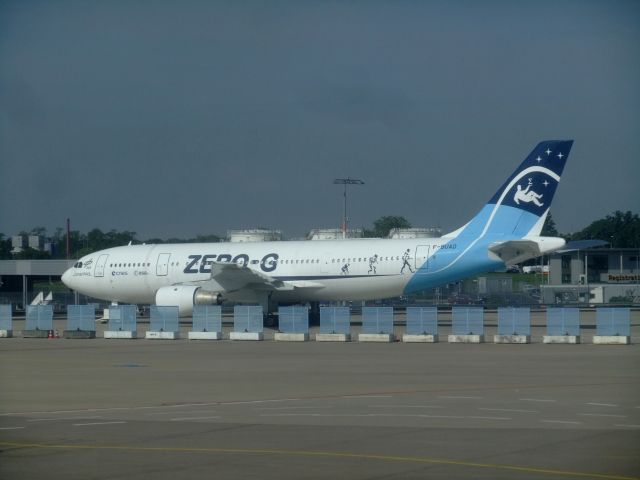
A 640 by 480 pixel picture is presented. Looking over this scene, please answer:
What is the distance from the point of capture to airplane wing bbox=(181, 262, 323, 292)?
44812mm

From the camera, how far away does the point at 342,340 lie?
120ft

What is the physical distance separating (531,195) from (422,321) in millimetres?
10772

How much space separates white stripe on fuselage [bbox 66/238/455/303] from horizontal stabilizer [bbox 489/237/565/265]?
243 centimetres

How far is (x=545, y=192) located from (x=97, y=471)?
112ft

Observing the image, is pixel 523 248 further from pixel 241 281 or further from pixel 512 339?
pixel 241 281

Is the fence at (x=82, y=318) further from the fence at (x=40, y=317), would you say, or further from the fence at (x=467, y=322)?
the fence at (x=467, y=322)

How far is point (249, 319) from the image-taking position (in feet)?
125

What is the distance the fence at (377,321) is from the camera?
35875 millimetres

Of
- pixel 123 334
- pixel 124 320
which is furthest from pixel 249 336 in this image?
pixel 124 320

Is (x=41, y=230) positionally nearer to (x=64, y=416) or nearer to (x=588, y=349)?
(x=588, y=349)

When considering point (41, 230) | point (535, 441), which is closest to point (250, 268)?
point (535, 441)

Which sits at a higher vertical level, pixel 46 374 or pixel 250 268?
pixel 250 268

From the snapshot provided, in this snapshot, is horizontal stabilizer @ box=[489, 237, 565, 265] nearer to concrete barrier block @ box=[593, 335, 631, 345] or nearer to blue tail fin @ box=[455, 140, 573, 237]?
blue tail fin @ box=[455, 140, 573, 237]

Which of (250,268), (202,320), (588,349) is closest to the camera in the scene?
(588,349)
